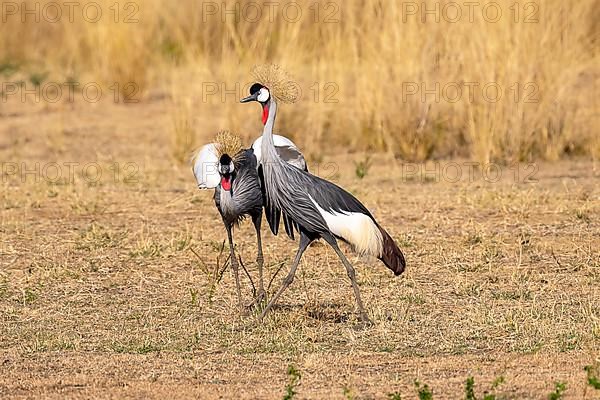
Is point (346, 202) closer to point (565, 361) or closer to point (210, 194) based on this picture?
point (565, 361)

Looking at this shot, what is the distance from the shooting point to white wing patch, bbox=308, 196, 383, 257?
226 inches

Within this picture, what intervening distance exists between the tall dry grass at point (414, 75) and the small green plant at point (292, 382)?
5242mm

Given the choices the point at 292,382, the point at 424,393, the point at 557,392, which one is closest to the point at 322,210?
the point at 292,382

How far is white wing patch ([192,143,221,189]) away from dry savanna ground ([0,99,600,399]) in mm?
610

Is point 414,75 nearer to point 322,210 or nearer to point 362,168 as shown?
point 362,168

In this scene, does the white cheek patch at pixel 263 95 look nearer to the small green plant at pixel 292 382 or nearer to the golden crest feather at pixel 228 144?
the golden crest feather at pixel 228 144

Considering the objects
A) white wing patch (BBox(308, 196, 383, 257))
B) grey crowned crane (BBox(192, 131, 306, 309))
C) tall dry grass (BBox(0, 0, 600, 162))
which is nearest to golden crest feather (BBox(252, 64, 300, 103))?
grey crowned crane (BBox(192, 131, 306, 309))

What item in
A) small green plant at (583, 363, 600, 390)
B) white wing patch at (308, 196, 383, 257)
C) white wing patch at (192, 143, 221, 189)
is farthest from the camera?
white wing patch at (192, 143, 221, 189)

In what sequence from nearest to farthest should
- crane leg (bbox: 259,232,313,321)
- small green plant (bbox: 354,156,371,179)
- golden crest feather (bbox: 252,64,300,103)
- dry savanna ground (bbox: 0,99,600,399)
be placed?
dry savanna ground (bbox: 0,99,600,399) < crane leg (bbox: 259,232,313,321) < golden crest feather (bbox: 252,64,300,103) < small green plant (bbox: 354,156,371,179)

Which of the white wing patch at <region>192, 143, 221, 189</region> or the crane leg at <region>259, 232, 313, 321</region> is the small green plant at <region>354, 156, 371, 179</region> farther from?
the crane leg at <region>259, 232, 313, 321</region>

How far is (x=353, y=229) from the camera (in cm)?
574

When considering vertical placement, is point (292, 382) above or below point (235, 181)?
below

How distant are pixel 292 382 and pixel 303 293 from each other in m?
2.02

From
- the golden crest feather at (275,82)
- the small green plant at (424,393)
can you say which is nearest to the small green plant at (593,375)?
the small green plant at (424,393)
